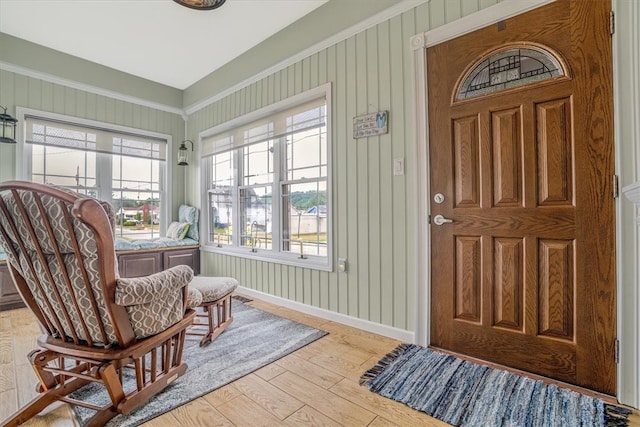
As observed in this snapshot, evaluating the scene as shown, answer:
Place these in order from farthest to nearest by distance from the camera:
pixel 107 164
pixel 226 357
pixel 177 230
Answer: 1. pixel 177 230
2. pixel 107 164
3. pixel 226 357

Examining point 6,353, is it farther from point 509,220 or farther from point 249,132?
point 509,220

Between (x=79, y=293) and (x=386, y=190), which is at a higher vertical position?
(x=386, y=190)

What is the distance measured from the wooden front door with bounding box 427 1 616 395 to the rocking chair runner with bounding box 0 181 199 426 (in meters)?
1.76

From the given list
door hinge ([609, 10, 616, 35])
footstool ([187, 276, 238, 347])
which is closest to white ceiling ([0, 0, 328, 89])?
door hinge ([609, 10, 616, 35])

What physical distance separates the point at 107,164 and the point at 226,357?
3.38m

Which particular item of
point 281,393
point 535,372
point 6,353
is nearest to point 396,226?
point 535,372

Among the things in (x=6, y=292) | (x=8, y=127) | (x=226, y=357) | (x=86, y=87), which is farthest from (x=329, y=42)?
(x=6, y=292)

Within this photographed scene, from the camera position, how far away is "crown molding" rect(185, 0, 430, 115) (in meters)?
2.26

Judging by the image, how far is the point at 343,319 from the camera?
2.61 meters

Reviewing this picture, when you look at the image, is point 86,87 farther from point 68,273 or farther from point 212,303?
point 68,273

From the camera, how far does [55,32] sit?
3.16 metres

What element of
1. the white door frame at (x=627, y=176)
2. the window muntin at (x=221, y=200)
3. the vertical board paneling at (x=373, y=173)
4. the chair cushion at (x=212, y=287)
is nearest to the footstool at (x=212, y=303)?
the chair cushion at (x=212, y=287)

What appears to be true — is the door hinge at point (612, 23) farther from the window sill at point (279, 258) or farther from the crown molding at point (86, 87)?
the crown molding at point (86, 87)

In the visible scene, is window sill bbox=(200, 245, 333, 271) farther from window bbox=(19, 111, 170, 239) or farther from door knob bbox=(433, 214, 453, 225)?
window bbox=(19, 111, 170, 239)
